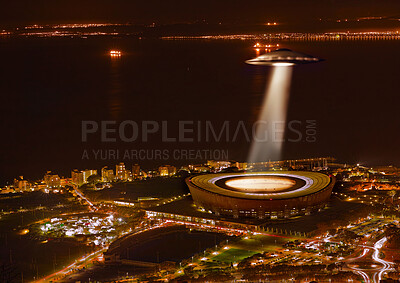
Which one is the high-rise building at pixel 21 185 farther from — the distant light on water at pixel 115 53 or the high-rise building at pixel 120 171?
the distant light on water at pixel 115 53

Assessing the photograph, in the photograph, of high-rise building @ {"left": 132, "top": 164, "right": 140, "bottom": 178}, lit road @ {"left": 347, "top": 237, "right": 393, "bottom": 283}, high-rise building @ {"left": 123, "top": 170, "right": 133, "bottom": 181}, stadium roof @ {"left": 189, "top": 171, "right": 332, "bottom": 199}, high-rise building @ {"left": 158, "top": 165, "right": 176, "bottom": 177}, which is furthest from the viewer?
high-rise building @ {"left": 158, "top": 165, "right": 176, "bottom": 177}

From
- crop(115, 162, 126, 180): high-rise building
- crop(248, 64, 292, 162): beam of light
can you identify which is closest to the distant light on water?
crop(248, 64, 292, 162): beam of light

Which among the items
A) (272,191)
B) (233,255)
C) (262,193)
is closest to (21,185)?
(262,193)

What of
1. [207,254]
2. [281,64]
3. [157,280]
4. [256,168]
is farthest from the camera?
[281,64]

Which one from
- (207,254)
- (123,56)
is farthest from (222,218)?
(123,56)

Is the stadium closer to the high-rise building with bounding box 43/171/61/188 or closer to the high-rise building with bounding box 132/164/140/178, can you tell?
the high-rise building with bounding box 132/164/140/178

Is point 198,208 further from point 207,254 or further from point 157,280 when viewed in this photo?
point 157,280
